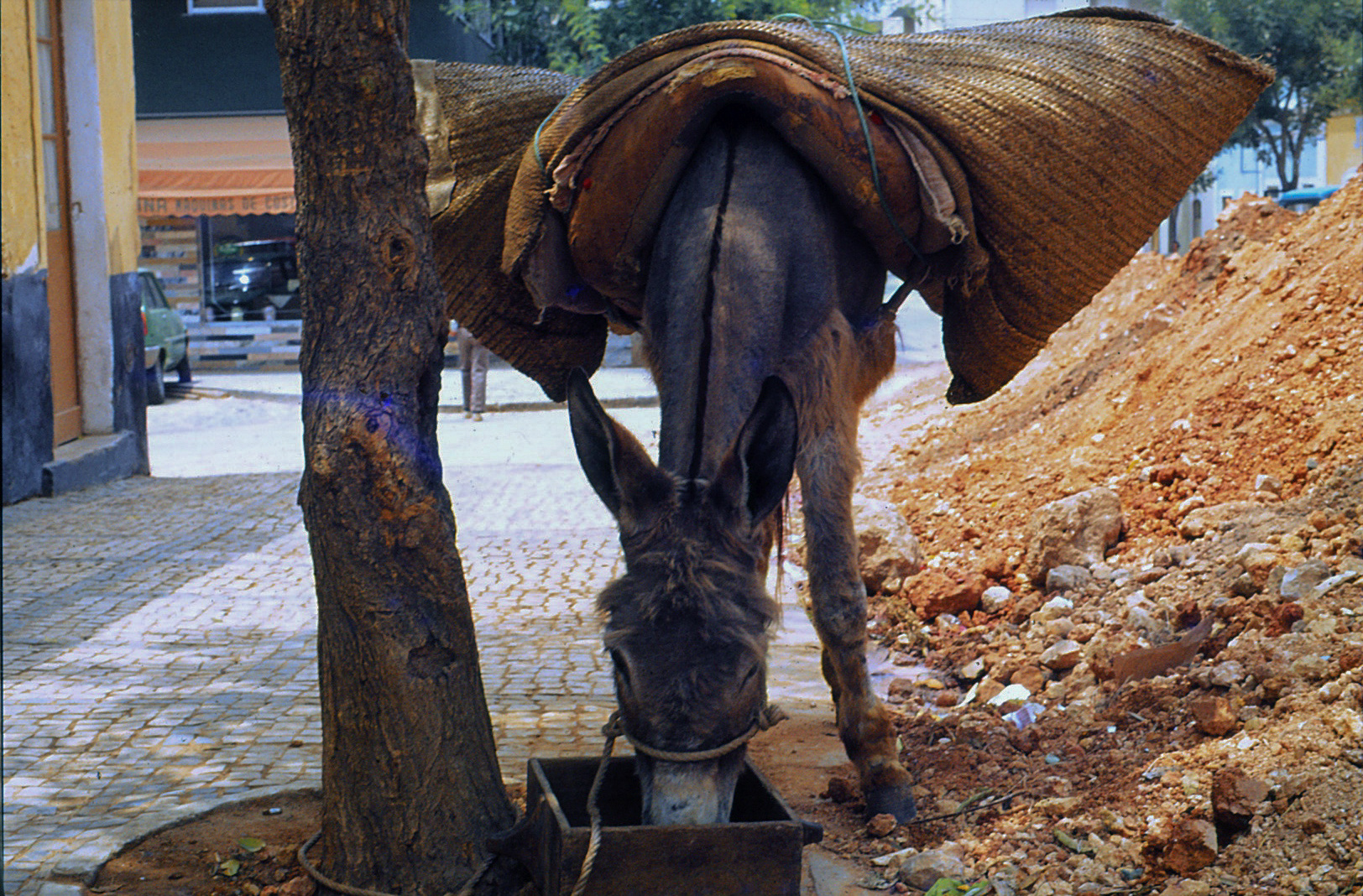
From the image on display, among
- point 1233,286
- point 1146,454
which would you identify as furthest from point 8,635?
point 1233,286

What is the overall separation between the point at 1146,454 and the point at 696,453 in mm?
4533

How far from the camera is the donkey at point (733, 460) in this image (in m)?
2.87

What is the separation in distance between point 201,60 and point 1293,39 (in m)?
21.6

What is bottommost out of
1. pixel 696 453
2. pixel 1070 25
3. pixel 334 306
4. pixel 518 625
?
pixel 518 625

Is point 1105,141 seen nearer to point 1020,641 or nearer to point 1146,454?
point 1020,641

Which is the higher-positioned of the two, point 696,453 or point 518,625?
point 696,453

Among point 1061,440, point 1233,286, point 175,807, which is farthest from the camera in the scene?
point 1233,286

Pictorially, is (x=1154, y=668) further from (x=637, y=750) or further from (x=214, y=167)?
(x=214, y=167)

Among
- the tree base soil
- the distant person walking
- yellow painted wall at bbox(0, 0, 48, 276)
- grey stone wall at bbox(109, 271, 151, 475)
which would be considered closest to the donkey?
the tree base soil

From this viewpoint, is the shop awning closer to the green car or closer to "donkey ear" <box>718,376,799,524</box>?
the green car

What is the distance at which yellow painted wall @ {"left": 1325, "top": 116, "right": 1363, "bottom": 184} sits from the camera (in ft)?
112

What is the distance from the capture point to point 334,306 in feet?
10.5

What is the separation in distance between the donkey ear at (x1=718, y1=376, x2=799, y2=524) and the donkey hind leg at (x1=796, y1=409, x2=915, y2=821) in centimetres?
83

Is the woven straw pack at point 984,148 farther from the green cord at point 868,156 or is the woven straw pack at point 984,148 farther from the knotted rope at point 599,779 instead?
the knotted rope at point 599,779
